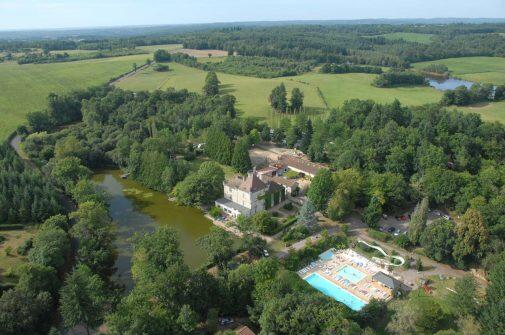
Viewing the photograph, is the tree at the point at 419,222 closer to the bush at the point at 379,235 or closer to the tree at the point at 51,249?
the bush at the point at 379,235

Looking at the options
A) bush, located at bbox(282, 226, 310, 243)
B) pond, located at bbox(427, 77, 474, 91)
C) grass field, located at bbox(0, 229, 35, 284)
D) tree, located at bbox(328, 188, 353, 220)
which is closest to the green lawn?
grass field, located at bbox(0, 229, 35, 284)

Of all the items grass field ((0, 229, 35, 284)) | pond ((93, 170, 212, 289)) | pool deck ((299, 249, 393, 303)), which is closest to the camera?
pool deck ((299, 249, 393, 303))

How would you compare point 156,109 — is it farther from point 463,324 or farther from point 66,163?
point 463,324

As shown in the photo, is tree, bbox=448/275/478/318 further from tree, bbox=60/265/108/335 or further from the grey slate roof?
tree, bbox=60/265/108/335

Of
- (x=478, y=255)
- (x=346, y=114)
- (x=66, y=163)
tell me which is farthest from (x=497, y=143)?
(x=66, y=163)

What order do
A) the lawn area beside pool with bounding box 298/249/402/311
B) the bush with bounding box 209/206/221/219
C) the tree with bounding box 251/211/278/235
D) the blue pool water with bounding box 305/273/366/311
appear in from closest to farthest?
1. the blue pool water with bounding box 305/273/366/311
2. the lawn area beside pool with bounding box 298/249/402/311
3. the tree with bounding box 251/211/278/235
4. the bush with bounding box 209/206/221/219

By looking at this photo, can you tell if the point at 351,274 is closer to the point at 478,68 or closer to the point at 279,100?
the point at 279,100
